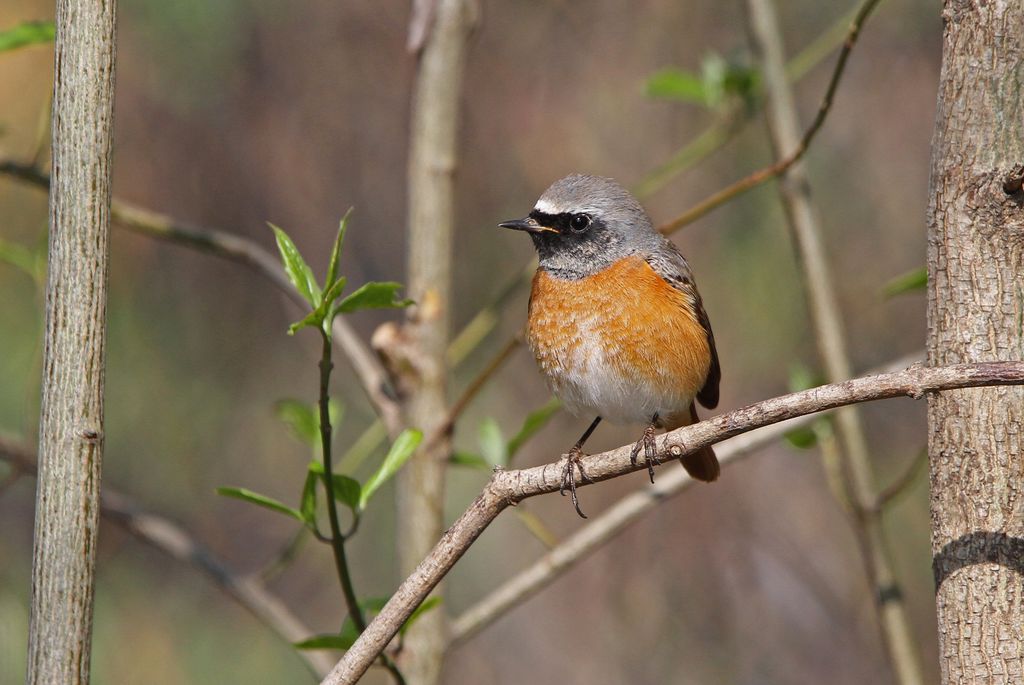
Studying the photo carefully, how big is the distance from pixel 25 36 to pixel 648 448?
1965 millimetres

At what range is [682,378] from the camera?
362cm

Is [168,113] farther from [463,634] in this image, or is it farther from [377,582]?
[463,634]

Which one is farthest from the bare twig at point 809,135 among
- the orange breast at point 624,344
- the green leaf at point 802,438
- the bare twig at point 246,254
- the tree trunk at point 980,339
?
the bare twig at point 246,254

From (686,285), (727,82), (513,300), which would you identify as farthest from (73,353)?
(513,300)

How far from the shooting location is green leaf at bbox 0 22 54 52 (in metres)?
2.87

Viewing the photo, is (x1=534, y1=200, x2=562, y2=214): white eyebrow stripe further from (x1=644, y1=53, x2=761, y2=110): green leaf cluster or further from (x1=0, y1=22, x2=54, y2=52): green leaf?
(x1=0, y1=22, x2=54, y2=52): green leaf

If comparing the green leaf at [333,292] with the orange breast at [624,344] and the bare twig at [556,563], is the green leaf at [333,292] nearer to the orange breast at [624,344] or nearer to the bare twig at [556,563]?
the bare twig at [556,563]

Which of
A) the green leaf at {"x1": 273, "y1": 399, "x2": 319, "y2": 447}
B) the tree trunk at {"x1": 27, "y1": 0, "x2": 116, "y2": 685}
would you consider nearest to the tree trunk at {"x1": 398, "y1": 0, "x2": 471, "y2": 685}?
the green leaf at {"x1": 273, "y1": 399, "x2": 319, "y2": 447}

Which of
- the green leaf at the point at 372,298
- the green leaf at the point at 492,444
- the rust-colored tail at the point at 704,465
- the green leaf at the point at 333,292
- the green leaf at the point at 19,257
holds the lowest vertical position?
the green leaf at the point at 333,292

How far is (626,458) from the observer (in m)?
2.26

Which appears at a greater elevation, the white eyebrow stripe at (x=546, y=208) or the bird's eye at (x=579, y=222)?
the white eyebrow stripe at (x=546, y=208)

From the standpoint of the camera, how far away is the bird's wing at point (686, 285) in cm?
376

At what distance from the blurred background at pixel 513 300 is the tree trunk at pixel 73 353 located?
5.01 metres

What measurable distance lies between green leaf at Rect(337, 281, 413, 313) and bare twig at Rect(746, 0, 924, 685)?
1.50 metres
